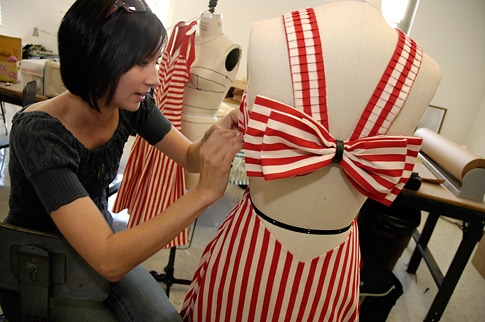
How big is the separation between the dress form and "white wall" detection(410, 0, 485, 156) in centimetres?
453

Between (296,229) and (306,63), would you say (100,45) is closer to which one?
(306,63)

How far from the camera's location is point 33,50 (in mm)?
5441

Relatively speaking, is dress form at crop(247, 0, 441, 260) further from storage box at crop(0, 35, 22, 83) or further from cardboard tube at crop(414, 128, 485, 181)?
storage box at crop(0, 35, 22, 83)

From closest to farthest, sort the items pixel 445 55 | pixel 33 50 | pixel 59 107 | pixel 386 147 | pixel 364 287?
pixel 386 147 < pixel 59 107 < pixel 364 287 < pixel 445 55 < pixel 33 50

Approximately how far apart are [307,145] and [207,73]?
1341 mm

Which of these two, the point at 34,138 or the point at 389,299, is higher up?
the point at 34,138

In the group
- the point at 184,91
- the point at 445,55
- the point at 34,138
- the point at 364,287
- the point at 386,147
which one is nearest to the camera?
the point at 386,147

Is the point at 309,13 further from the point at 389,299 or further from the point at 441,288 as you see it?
the point at 441,288

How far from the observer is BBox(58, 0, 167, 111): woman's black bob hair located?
2.78 ft

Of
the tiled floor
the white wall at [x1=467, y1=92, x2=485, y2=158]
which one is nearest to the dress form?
the tiled floor

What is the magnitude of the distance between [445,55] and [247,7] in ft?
9.93

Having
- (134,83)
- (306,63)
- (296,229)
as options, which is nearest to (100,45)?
(134,83)

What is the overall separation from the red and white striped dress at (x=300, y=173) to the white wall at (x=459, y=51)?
455 cm

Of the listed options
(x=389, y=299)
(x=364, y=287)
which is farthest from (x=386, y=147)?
(x=389, y=299)
